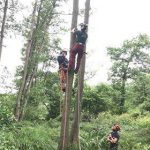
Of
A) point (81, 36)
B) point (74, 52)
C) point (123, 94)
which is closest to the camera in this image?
point (81, 36)

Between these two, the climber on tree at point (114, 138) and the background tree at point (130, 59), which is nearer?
the climber on tree at point (114, 138)

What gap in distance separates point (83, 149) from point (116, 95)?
74.2 feet

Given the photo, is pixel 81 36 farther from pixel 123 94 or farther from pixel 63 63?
pixel 123 94

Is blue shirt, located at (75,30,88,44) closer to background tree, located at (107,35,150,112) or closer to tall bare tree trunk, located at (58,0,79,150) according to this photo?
tall bare tree trunk, located at (58,0,79,150)

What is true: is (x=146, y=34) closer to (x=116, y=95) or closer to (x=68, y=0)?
(x=116, y=95)

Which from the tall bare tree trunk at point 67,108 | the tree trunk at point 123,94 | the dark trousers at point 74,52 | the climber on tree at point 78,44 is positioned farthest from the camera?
the tree trunk at point 123,94

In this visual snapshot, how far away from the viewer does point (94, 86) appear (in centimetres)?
3612

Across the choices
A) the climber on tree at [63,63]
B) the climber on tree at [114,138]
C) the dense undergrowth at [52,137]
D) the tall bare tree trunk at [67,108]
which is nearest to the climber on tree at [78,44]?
the tall bare tree trunk at [67,108]

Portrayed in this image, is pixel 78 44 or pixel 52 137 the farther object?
pixel 52 137

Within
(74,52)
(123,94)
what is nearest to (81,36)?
(74,52)

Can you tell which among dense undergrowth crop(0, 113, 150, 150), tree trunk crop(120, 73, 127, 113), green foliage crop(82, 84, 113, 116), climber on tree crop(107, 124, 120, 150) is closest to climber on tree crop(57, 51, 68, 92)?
dense undergrowth crop(0, 113, 150, 150)

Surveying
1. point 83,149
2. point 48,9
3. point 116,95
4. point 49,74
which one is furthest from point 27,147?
point 116,95

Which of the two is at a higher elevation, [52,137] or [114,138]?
[114,138]

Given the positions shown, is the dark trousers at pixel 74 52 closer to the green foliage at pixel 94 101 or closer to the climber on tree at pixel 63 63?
the climber on tree at pixel 63 63
